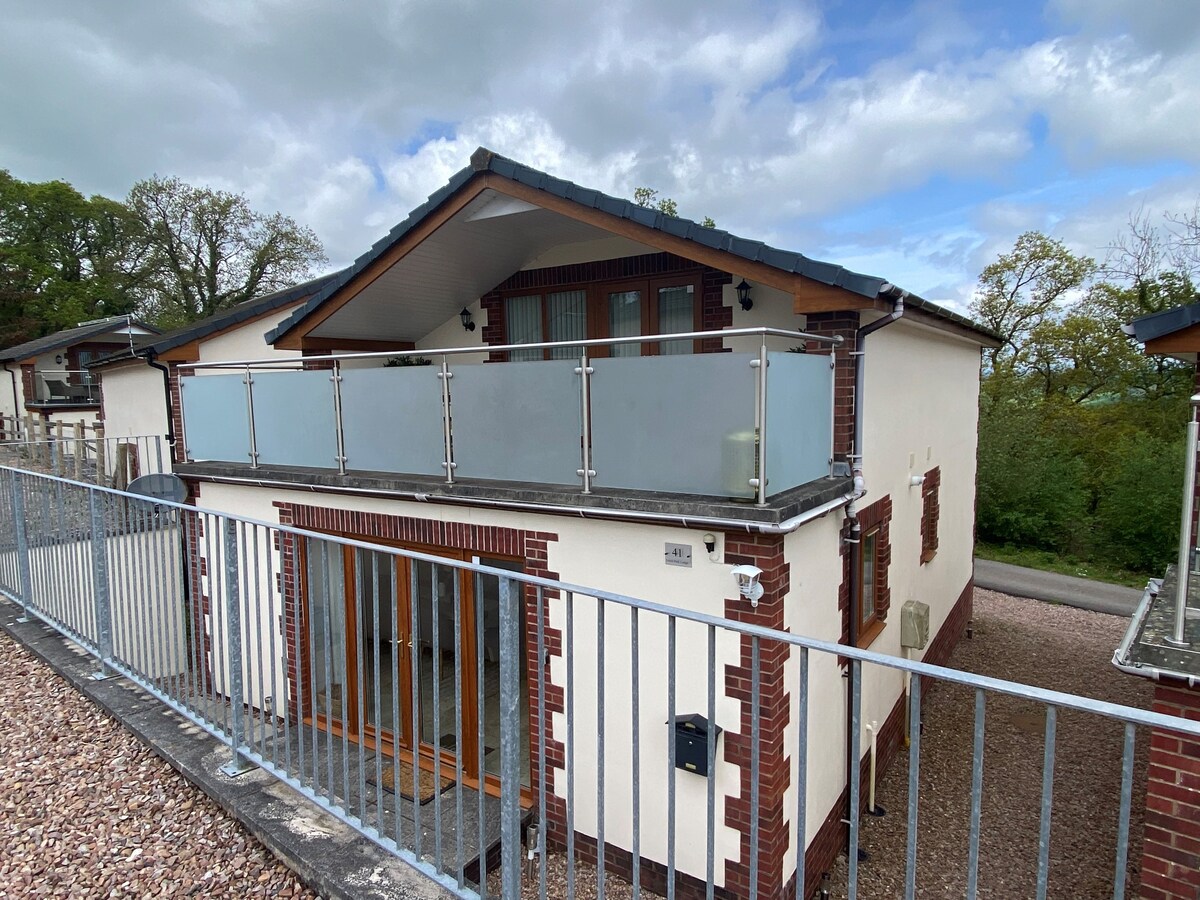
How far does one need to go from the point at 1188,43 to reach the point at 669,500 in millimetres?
20108

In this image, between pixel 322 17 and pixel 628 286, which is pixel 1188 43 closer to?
pixel 628 286

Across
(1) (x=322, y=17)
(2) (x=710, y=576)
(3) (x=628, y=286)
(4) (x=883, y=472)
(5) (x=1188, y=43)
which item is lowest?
(2) (x=710, y=576)

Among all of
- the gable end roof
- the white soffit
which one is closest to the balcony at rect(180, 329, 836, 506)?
the gable end roof

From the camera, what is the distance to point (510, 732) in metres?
2.42

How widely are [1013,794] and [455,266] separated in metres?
7.90

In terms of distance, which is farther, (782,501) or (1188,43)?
(1188,43)

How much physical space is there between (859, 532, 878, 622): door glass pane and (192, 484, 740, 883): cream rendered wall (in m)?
2.43

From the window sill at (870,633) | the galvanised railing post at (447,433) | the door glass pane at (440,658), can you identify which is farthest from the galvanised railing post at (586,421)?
the window sill at (870,633)

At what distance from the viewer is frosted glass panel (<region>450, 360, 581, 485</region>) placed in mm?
4965

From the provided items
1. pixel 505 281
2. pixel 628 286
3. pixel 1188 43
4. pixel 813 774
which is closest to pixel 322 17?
pixel 505 281

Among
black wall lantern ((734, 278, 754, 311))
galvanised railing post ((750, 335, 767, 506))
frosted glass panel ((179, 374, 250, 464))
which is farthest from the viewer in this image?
frosted glass panel ((179, 374, 250, 464))

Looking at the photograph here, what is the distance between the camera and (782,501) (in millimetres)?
4207

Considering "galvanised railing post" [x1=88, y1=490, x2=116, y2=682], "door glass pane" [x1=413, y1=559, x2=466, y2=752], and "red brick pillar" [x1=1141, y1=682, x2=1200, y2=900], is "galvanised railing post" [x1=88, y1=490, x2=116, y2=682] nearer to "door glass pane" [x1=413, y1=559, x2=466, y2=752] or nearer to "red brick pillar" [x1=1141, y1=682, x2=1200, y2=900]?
"door glass pane" [x1=413, y1=559, x2=466, y2=752]

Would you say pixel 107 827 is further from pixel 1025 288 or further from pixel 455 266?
pixel 1025 288
